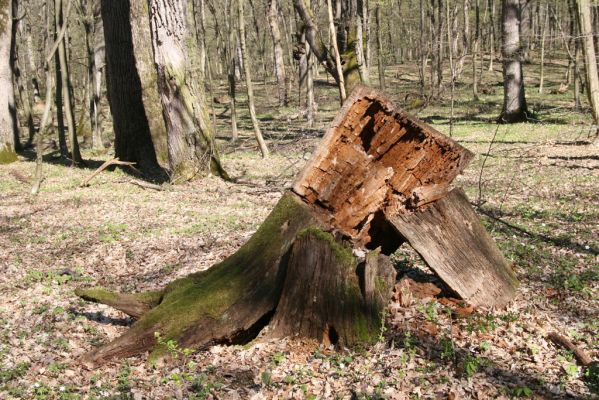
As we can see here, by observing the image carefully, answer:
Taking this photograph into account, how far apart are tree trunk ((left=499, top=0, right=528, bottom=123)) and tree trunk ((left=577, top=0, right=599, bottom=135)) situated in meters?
6.09

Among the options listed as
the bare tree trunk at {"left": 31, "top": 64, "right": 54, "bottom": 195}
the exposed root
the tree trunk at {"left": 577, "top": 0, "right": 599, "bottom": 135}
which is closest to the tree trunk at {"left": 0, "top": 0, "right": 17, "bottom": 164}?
the bare tree trunk at {"left": 31, "top": 64, "right": 54, "bottom": 195}

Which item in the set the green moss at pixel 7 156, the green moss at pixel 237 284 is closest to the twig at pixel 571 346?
the green moss at pixel 237 284

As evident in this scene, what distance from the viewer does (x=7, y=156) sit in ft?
59.1

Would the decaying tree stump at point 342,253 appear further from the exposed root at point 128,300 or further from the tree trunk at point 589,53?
the tree trunk at point 589,53

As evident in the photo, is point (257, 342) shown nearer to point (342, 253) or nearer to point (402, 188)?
point (342, 253)

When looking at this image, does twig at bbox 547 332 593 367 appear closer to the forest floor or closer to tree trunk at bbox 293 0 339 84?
the forest floor

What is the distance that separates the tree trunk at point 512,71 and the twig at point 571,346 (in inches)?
664

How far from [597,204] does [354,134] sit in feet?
20.5

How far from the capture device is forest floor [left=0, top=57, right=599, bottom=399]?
4.31 m

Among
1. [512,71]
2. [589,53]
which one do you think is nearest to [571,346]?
[589,53]

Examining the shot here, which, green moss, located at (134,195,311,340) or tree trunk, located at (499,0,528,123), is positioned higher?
tree trunk, located at (499,0,528,123)

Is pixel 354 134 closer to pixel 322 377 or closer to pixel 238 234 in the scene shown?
pixel 322 377

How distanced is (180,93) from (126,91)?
358cm

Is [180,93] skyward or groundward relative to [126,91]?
groundward
